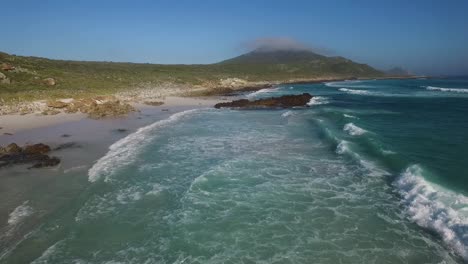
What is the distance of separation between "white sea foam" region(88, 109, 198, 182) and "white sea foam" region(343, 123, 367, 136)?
15341 millimetres

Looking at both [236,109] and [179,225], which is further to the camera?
[236,109]

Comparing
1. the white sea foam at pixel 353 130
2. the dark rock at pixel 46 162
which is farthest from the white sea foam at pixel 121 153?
the white sea foam at pixel 353 130

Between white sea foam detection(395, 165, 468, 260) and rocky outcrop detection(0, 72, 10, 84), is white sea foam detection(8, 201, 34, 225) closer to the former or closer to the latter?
white sea foam detection(395, 165, 468, 260)

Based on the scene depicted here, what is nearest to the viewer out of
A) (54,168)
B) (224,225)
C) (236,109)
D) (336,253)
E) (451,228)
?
(336,253)

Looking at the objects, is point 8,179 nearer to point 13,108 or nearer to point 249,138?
point 249,138

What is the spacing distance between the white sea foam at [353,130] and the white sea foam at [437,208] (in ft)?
36.9

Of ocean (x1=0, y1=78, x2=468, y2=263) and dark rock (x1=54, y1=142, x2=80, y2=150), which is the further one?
dark rock (x1=54, y1=142, x2=80, y2=150)

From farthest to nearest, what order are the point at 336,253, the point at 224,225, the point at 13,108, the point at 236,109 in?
the point at 236,109 < the point at 13,108 < the point at 224,225 < the point at 336,253

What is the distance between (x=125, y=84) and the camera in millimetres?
78312

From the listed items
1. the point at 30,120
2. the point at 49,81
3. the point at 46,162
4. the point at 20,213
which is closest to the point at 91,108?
the point at 30,120

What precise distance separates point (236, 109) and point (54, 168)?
29957 millimetres

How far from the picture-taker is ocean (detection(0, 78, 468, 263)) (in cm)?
1105

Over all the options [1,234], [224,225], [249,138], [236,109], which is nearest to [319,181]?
[224,225]

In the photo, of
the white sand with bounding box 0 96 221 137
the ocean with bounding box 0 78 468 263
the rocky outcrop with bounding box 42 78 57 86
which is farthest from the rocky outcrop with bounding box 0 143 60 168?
the rocky outcrop with bounding box 42 78 57 86
